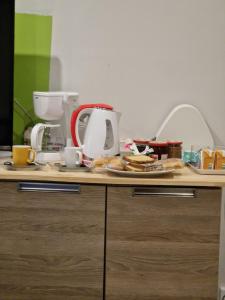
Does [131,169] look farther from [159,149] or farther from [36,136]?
[36,136]

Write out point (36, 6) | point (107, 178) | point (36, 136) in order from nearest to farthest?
point (107, 178)
point (36, 136)
point (36, 6)

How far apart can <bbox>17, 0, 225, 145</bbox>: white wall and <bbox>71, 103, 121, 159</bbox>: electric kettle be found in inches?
13.9

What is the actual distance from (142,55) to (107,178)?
2.78 feet

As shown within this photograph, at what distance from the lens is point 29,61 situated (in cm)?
221

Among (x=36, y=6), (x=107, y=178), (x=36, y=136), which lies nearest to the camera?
(x=107, y=178)

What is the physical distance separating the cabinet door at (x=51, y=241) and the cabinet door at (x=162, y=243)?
0.19ft

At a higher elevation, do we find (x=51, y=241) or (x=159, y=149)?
(x=159, y=149)

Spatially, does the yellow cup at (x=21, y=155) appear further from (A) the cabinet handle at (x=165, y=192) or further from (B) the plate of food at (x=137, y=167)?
(A) the cabinet handle at (x=165, y=192)

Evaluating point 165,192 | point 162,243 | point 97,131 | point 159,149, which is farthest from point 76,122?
point 162,243

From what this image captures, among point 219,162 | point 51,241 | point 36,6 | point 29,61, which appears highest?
point 36,6

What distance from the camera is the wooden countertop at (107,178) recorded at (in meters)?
1.58

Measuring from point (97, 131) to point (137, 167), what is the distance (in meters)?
0.28

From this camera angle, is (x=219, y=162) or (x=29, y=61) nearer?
(x=219, y=162)

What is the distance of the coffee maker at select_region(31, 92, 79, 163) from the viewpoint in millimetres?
1893
